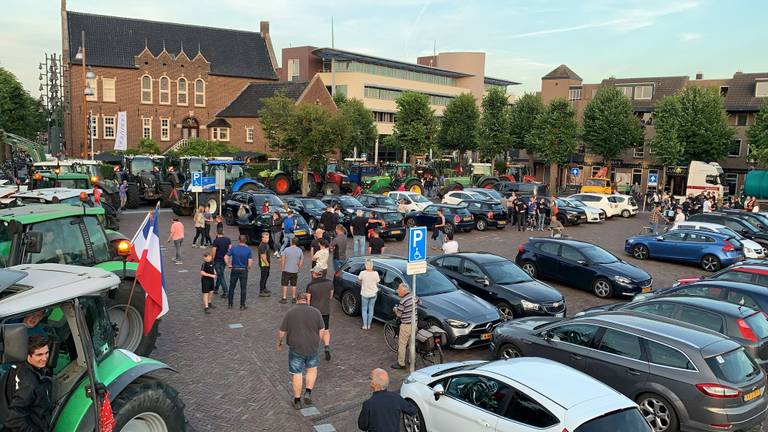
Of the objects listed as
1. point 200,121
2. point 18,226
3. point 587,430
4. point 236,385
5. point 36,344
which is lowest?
point 236,385

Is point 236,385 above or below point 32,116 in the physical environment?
below

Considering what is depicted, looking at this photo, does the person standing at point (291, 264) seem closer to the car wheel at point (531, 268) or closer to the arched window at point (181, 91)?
the car wheel at point (531, 268)

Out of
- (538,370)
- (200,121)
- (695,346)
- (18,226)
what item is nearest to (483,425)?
(538,370)

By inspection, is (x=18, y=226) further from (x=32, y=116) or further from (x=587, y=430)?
(x=32, y=116)

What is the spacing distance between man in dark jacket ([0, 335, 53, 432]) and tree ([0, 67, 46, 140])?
68016 mm

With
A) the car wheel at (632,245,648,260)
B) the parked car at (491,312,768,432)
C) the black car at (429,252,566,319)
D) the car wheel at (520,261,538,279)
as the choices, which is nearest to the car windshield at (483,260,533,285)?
the black car at (429,252,566,319)

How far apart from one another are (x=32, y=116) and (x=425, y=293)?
260ft

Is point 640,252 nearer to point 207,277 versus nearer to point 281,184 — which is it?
point 207,277

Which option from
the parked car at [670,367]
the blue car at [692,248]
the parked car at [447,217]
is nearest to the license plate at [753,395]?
the parked car at [670,367]

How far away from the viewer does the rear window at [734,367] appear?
7684 millimetres

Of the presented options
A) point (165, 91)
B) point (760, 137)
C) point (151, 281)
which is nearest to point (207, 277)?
point (151, 281)

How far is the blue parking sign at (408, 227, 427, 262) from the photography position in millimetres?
9914

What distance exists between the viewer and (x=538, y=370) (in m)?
6.49

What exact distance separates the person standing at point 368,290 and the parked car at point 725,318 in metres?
4.17
